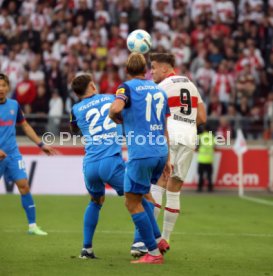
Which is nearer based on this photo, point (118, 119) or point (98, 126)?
point (118, 119)

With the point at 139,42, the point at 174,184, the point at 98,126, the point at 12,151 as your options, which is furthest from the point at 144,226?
the point at 12,151

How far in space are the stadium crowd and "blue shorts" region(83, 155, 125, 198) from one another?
1197 centimetres

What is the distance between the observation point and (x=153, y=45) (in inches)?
969

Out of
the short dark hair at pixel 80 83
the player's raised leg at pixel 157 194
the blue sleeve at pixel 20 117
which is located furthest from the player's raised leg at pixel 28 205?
the short dark hair at pixel 80 83

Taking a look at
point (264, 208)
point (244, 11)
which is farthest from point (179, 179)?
point (244, 11)

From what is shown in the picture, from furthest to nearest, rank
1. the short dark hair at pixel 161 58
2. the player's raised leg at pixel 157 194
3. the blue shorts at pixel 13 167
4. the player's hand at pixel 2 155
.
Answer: the blue shorts at pixel 13 167 → the player's hand at pixel 2 155 → the player's raised leg at pixel 157 194 → the short dark hair at pixel 161 58

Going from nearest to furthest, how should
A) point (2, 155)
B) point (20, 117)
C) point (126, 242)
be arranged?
point (126, 242) < point (2, 155) < point (20, 117)

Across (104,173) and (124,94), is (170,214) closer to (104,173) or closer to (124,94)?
(104,173)

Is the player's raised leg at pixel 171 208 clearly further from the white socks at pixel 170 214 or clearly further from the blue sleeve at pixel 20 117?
the blue sleeve at pixel 20 117

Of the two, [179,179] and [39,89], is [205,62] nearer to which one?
[39,89]

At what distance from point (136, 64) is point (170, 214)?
7.15 feet

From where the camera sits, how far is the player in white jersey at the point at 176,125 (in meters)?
10.8

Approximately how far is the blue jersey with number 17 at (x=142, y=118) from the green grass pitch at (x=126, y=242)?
132 cm

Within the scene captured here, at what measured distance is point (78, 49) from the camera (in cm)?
2417
